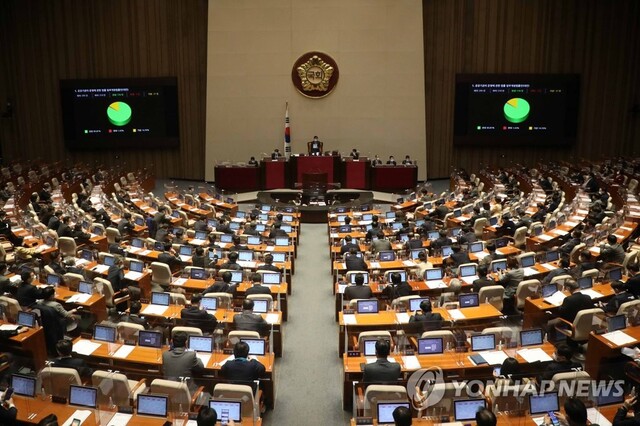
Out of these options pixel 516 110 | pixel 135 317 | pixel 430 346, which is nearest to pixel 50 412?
pixel 135 317

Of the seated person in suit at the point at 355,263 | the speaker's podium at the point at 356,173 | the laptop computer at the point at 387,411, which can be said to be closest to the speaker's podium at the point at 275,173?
the speaker's podium at the point at 356,173

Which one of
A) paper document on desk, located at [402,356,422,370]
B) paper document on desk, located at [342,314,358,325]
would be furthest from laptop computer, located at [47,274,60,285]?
paper document on desk, located at [402,356,422,370]

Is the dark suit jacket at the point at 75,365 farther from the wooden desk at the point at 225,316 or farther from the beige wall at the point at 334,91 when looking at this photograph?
the beige wall at the point at 334,91

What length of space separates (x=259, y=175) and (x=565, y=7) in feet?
50.3

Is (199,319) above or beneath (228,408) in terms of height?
above

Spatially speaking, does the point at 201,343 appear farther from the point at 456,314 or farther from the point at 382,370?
the point at 456,314

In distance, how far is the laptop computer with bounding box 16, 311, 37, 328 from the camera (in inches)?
352

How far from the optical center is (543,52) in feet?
87.1

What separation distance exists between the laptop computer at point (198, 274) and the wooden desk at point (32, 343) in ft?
11.0

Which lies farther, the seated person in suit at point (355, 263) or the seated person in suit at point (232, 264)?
the seated person in suit at point (355, 263)

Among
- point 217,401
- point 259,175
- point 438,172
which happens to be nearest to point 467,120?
point 438,172

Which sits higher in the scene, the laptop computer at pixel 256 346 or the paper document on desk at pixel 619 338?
the paper document on desk at pixel 619 338

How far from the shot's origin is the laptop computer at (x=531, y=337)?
327 inches

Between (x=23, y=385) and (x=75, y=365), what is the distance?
602 mm
